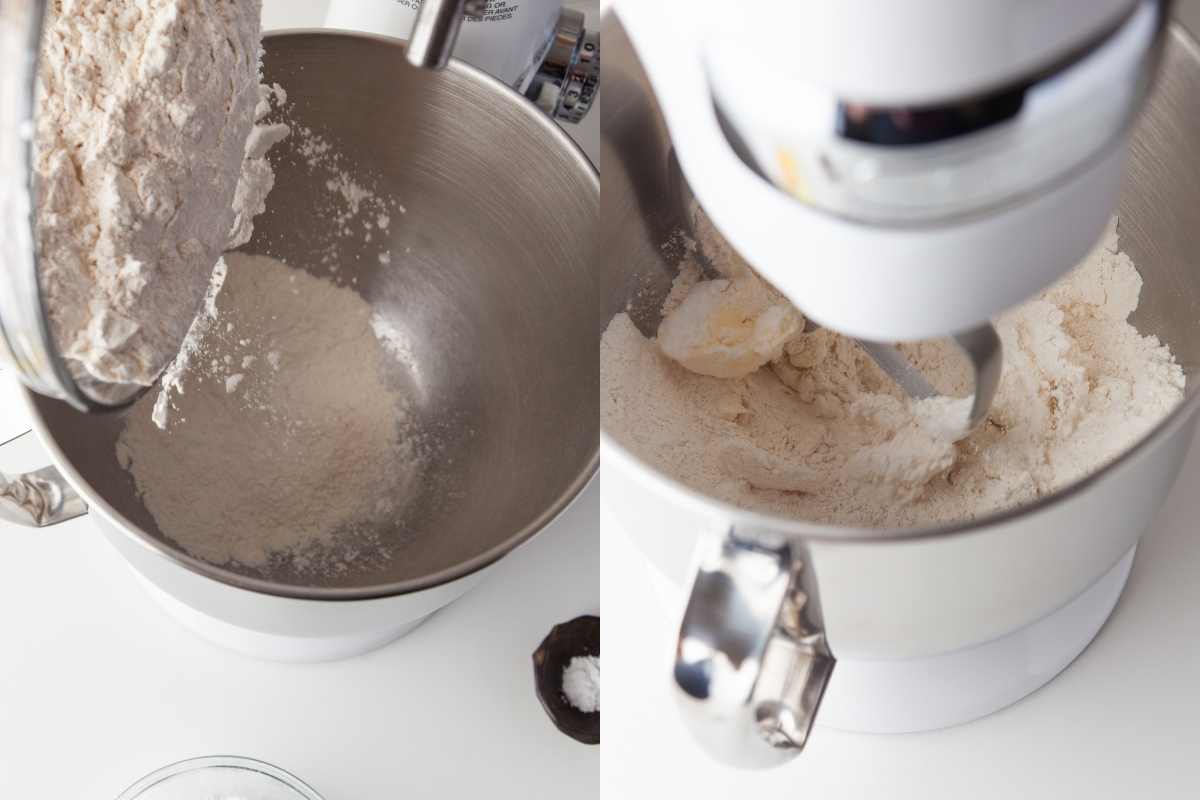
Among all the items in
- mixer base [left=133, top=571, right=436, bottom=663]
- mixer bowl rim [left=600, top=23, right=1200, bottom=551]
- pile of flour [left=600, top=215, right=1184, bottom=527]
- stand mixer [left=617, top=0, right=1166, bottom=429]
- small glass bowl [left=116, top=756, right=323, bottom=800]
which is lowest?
small glass bowl [left=116, top=756, right=323, bottom=800]

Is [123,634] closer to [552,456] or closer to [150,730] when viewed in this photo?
[150,730]

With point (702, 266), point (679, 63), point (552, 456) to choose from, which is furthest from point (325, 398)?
point (679, 63)

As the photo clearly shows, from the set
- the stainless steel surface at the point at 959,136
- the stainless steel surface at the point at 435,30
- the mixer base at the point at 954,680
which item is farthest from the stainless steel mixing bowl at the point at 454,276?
the stainless steel surface at the point at 959,136

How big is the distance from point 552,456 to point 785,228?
1.81 feet

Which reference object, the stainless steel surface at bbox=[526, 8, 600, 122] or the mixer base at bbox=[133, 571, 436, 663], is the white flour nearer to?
the mixer base at bbox=[133, 571, 436, 663]

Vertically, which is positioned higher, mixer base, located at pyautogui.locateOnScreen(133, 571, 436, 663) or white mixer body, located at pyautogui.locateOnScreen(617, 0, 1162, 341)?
white mixer body, located at pyautogui.locateOnScreen(617, 0, 1162, 341)

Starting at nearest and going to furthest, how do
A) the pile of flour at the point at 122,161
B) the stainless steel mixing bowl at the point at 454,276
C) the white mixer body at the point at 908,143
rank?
the white mixer body at the point at 908,143 < the pile of flour at the point at 122,161 < the stainless steel mixing bowl at the point at 454,276

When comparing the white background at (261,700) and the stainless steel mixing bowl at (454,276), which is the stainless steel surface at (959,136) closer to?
the stainless steel mixing bowl at (454,276)

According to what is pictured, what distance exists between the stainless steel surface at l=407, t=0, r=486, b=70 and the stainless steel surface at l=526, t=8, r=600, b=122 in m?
0.43

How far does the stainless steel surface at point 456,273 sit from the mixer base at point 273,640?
37 mm

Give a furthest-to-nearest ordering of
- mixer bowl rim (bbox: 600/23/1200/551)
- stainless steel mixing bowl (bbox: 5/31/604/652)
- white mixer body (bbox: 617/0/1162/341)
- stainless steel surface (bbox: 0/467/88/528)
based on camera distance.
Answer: stainless steel mixing bowl (bbox: 5/31/604/652), stainless steel surface (bbox: 0/467/88/528), mixer bowl rim (bbox: 600/23/1200/551), white mixer body (bbox: 617/0/1162/341)

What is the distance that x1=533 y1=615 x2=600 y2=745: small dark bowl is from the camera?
0.83 metres

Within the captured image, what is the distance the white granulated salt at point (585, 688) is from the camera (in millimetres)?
838

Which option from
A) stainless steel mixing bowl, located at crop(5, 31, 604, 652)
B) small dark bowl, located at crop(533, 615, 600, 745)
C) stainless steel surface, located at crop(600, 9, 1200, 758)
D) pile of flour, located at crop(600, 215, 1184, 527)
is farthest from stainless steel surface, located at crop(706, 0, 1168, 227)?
small dark bowl, located at crop(533, 615, 600, 745)
